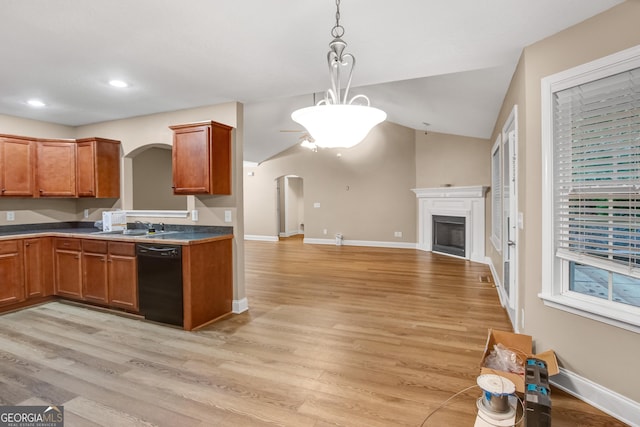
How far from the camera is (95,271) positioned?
3.83 meters

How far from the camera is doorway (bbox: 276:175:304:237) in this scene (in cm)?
1132

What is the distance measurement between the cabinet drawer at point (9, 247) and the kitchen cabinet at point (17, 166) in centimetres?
72

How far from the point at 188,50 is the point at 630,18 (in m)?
2.85

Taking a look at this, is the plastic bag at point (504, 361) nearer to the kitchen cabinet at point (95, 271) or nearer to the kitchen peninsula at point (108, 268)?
the kitchen peninsula at point (108, 268)

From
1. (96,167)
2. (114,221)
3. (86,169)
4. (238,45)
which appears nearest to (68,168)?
(86,169)

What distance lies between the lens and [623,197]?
1.96m

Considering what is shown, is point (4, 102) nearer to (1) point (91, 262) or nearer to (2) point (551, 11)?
(1) point (91, 262)

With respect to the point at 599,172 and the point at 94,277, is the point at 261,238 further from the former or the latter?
the point at 599,172

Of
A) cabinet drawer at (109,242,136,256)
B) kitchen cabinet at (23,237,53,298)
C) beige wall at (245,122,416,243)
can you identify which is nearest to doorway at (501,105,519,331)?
cabinet drawer at (109,242,136,256)

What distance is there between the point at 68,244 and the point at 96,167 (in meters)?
1.05

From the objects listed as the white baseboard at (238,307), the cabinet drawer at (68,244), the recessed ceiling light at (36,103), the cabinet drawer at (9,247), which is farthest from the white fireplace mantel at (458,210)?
the cabinet drawer at (9,247)

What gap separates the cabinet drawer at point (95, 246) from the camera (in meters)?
3.72

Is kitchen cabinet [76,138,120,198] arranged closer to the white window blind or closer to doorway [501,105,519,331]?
doorway [501,105,519,331]

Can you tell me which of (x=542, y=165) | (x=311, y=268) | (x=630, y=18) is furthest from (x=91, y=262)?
(x=630, y=18)
